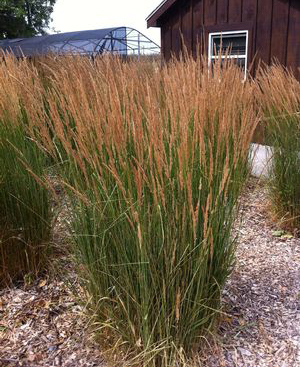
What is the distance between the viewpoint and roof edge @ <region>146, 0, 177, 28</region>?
720 cm

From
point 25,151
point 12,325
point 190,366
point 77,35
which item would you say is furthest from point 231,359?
point 77,35

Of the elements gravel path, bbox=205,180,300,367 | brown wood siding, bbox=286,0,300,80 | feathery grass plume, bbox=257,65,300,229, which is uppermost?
brown wood siding, bbox=286,0,300,80

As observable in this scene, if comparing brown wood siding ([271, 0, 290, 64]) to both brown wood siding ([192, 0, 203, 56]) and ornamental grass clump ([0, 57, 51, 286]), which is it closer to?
brown wood siding ([192, 0, 203, 56])

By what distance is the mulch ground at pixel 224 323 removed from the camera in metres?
1.86

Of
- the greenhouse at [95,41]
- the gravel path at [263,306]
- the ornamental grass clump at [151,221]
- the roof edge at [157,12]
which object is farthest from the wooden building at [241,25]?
the greenhouse at [95,41]

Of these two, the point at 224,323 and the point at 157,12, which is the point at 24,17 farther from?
the point at 224,323

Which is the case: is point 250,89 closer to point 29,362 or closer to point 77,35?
point 29,362

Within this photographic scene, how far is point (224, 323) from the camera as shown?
2.06 metres

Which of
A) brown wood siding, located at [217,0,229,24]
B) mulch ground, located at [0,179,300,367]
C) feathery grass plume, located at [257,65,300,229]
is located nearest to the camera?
mulch ground, located at [0,179,300,367]

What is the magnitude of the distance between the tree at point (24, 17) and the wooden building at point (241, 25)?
56.7 feet

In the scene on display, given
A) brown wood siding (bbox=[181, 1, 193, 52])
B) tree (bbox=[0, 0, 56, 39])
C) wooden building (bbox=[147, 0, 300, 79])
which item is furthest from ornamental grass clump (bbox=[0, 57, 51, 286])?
tree (bbox=[0, 0, 56, 39])

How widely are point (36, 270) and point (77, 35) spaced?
17.3 m

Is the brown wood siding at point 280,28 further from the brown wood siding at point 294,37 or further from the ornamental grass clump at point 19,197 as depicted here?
the ornamental grass clump at point 19,197

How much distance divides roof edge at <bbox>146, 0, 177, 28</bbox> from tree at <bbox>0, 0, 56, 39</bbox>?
1699cm
